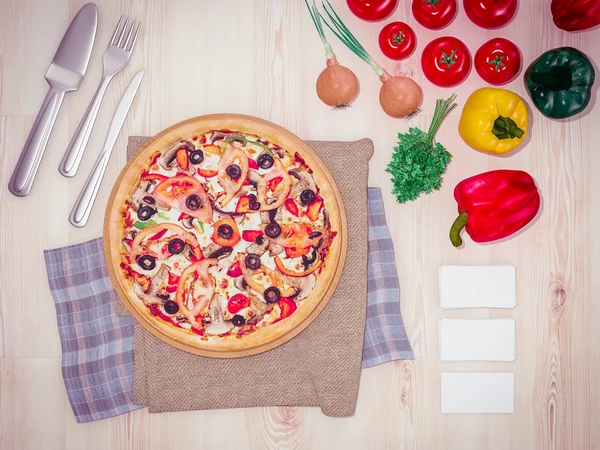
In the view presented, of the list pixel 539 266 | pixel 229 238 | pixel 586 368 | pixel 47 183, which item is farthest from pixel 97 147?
pixel 586 368

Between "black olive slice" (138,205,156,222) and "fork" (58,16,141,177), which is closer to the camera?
"black olive slice" (138,205,156,222)

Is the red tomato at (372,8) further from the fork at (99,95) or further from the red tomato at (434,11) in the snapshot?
the fork at (99,95)

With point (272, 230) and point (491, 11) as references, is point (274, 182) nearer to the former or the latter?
point (272, 230)

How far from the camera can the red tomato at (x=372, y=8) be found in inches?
72.2

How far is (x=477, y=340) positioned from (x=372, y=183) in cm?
62

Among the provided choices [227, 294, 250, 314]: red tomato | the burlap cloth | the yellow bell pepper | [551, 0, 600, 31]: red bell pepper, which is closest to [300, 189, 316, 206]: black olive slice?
the burlap cloth

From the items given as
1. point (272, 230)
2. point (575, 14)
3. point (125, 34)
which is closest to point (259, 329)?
point (272, 230)

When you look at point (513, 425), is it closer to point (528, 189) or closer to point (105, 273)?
point (528, 189)

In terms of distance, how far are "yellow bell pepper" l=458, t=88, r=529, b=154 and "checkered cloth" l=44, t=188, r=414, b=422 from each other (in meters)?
0.37

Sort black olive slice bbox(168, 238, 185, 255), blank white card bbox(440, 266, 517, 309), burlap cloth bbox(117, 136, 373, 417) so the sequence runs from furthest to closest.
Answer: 1. blank white card bbox(440, 266, 517, 309)
2. burlap cloth bbox(117, 136, 373, 417)
3. black olive slice bbox(168, 238, 185, 255)

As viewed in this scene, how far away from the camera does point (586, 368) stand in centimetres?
195

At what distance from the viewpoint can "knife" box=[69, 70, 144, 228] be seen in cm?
185

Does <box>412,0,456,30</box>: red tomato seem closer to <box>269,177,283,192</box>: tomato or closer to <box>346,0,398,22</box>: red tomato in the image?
<box>346,0,398,22</box>: red tomato

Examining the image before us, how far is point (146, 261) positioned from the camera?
1689mm
